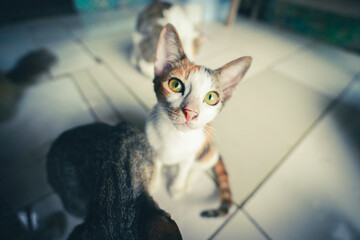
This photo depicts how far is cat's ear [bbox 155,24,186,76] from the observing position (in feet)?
1.32

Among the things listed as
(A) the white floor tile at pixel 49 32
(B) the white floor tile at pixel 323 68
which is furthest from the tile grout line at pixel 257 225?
(A) the white floor tile at pixel 49 32

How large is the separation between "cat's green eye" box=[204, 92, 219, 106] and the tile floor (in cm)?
18

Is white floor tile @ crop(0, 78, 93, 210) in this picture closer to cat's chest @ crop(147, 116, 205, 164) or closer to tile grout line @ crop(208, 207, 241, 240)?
cat's chest @ crop(147, 116, 205, 164)

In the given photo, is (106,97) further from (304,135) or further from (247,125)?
(304,135)

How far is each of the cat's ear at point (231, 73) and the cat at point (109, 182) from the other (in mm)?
273

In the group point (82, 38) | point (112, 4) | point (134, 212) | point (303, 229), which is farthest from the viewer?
point (112, 4)

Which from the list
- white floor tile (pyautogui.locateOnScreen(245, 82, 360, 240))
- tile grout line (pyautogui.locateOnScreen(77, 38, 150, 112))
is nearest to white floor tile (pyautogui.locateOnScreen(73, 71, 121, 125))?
tile grout line (pyautogui.locateOnScreen(77, 38, 150, 112))

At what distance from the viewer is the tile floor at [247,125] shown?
0.58 m

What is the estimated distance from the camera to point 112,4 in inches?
82.7

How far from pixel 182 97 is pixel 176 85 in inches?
1.5

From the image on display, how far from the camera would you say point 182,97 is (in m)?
0.43

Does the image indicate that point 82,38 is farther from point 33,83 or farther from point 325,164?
point 325,164

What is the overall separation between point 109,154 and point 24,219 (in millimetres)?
396

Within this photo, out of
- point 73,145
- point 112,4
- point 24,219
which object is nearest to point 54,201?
point 24,219
